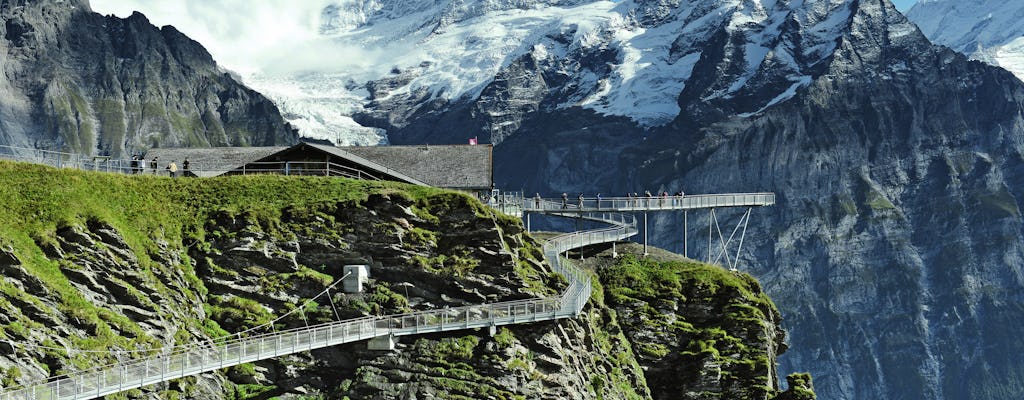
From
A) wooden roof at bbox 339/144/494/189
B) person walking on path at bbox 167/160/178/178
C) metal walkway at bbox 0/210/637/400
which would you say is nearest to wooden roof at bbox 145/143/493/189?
wooden roof at bbox 339/144/494/189

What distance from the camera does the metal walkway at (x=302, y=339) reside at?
71.1 meters

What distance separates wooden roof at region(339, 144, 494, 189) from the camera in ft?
378

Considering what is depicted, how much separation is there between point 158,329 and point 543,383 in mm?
23279

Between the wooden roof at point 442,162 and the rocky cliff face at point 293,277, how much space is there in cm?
1336

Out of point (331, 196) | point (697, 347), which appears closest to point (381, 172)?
point (331, 196)

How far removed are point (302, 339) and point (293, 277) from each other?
8419 mm

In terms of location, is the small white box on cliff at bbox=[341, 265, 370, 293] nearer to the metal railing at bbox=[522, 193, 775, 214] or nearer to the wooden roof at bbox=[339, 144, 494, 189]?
the wooden roof at bbox=[339, 144, 494, 189]

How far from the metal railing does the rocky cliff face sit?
20879 millimetres

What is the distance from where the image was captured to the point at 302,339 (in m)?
86.4

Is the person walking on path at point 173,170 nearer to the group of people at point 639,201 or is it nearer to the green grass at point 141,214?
the green grass at point 141,214

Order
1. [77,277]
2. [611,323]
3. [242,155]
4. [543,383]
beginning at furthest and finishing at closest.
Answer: [242,155] < [611,323] < [543,383] < [77,277]

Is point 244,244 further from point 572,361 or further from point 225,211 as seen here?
point 572,361

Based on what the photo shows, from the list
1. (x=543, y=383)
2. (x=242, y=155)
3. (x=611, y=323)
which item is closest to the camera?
(x=543, y=383)

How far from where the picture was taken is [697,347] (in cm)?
10944
